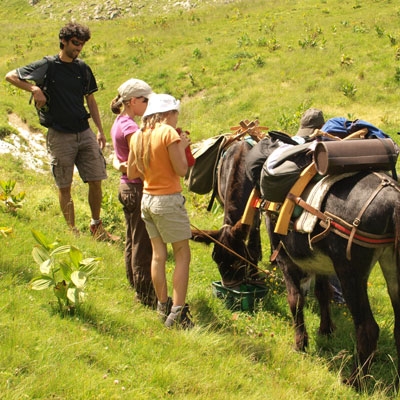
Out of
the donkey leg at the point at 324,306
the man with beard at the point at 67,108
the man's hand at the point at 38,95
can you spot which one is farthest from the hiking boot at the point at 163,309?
the man's hand at the point at 38,95

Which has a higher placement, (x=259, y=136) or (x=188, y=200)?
(x=259, y=136)

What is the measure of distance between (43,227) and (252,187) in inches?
112

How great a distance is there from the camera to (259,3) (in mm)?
27547

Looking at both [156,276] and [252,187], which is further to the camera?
[252,187]

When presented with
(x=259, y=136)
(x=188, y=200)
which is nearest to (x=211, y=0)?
(x=188, y=200)

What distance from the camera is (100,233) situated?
7.01 metres

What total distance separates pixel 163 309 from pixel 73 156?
2.81 metres

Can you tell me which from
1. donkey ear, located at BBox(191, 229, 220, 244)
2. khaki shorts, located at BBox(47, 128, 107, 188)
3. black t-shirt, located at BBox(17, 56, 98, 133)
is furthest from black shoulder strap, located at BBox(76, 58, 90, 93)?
donkey ear, located at BBox(191, 229, 220, 244)

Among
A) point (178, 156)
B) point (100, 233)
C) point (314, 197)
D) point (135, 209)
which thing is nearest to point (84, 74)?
point (100, 233)

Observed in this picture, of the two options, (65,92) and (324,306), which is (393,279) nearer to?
(324,306)

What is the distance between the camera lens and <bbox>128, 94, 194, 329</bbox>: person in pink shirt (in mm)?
4379

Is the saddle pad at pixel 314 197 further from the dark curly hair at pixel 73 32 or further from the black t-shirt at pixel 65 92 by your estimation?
the dark curly hair at pixel 73 32

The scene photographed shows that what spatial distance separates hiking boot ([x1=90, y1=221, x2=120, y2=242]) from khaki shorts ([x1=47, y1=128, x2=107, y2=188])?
2.16ft

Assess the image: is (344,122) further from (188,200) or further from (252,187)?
(188,200)
